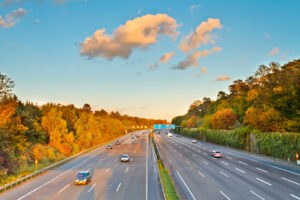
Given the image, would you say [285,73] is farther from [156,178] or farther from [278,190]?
[156,178]

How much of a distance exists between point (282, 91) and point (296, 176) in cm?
2120

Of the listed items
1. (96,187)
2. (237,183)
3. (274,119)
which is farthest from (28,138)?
(274,119)

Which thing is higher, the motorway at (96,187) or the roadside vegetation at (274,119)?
the roadside vegetation at (274,119)

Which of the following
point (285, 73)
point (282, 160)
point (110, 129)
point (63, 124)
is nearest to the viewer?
point (282, 160)

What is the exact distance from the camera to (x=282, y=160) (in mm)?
36438

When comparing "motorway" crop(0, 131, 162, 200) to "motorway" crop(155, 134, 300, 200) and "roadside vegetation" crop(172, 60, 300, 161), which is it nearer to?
"motorway" crop(155, 134, 300, 200)

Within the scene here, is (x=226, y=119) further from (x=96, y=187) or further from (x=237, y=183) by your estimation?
(x=96, y=187)

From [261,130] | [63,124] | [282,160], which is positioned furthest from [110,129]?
[282,160]

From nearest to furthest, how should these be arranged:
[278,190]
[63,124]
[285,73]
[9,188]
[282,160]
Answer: [278,190] < [9,188] < [282,160] < [285,73] < [63,124]

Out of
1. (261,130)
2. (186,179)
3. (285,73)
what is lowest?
(186,179)

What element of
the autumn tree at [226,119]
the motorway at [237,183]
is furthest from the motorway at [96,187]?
the autumn tree at [226,119]

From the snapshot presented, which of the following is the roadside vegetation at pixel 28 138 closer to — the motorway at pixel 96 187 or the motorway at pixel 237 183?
the motorway at pixel 96 187

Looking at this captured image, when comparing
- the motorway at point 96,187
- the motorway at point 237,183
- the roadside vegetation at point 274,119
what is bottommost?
the motorway at point 96,187

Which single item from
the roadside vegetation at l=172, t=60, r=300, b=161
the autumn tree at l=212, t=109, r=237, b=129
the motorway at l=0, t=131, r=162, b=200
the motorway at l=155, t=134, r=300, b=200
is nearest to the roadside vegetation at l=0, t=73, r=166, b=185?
the motorway at l=0, t=131, r=162, b=200
